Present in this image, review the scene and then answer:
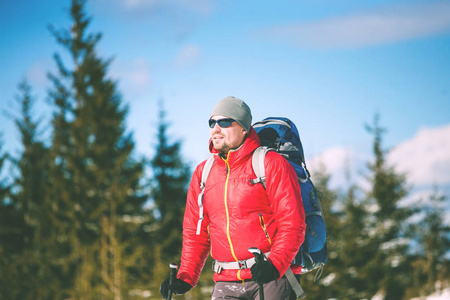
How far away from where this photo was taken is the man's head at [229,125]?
130 inches

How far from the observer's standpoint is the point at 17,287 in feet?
66.6

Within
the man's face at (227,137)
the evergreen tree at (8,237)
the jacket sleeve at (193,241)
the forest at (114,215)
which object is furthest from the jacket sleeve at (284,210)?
the evergreen tree at (8,237)

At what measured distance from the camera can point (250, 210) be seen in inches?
123

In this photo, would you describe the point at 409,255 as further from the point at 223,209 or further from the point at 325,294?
the point at 223,209

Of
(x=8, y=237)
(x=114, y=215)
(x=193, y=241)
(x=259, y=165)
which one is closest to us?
(x=259, y=165)

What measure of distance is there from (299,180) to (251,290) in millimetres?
850

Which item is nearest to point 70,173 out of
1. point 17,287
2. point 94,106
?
point 94,106

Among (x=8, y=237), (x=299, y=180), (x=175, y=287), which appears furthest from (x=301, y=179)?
(x=8, y=237)

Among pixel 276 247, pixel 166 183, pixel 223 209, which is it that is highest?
pixel 166 183

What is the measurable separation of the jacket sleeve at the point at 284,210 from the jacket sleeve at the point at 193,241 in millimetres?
634

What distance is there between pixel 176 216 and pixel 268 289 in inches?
966

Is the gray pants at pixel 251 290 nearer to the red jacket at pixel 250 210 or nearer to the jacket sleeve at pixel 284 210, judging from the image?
the red jacket at pixel 250 210

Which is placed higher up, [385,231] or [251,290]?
[385,231]

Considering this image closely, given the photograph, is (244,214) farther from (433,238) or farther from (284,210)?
(433,238)
